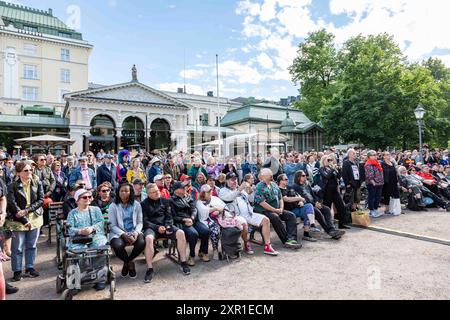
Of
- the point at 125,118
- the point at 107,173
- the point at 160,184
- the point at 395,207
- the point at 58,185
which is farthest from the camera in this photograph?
the point at 125,118

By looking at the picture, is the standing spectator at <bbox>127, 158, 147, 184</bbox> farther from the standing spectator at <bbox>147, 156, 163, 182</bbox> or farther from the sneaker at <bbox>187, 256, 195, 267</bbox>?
the sneaker at <bbox>187, 256, 195, 267</bbox>

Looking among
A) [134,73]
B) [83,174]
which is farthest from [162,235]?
[134,73]

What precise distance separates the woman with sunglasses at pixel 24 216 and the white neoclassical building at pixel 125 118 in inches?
1056

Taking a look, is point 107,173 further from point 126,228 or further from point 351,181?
point 351,181

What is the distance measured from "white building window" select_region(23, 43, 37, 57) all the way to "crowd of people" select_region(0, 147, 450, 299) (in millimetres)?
46927

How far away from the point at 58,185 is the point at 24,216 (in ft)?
10.1

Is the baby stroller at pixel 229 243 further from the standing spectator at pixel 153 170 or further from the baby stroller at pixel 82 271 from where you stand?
the standing spectator at pixel 153 170

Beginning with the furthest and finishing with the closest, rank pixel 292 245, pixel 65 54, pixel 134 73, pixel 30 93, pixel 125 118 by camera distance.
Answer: pixel 65 54
pixel 30 93
pixel 134 73
pixel 125 118
pixel 292 245

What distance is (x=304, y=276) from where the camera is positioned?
4.68 metres

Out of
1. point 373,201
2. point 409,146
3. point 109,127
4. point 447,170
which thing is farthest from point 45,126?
point 409,146

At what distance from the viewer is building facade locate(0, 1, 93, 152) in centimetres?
4250

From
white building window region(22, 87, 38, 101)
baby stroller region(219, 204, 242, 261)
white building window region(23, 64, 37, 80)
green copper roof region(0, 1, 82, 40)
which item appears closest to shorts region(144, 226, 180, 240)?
baby stroller region(219, 204, 242, 261)

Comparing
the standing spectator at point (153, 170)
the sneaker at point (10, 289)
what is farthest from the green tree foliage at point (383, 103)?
the sneaker at point (10, 289)

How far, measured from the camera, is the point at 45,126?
30.4m
